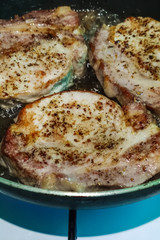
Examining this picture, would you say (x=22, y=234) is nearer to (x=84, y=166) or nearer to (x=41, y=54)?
(x=84, y=166)

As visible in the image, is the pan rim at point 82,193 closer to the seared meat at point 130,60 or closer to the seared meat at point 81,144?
the seared meat at point 81,144

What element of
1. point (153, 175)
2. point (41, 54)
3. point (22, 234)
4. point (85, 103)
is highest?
point (41, 54)

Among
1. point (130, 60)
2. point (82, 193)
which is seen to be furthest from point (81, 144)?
point (130, 60)

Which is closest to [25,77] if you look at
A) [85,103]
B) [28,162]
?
[85,103]

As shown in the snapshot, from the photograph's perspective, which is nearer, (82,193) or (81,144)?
(82,193)

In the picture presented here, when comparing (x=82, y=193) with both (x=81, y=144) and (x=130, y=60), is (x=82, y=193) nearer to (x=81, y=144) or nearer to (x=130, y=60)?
(x=81, y=144)

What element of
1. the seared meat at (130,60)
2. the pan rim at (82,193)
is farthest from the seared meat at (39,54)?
the pan rim at (82,193)
